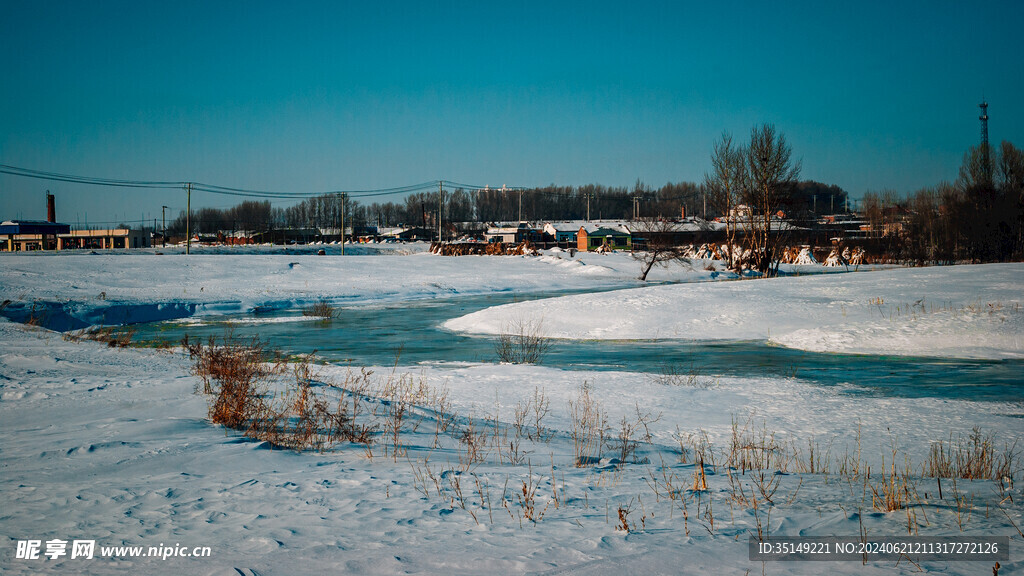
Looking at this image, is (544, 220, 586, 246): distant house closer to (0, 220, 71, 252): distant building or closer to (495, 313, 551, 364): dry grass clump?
(0, 220, 71, 252): distant building

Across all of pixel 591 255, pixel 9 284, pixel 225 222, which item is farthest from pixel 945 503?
pixel 225 222

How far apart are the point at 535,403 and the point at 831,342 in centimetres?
1021

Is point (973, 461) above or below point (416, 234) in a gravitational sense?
below

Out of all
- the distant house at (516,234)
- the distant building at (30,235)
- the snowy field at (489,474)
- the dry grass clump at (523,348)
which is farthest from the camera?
the distant house at (516,234)

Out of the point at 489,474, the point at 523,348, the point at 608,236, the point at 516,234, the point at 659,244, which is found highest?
the point at 516,234

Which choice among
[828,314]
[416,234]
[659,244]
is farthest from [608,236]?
[828,314]

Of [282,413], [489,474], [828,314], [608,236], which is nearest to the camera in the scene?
[489,474]

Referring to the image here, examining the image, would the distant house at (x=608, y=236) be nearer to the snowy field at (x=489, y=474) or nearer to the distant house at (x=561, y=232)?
the distant house at (x=561, y=232)

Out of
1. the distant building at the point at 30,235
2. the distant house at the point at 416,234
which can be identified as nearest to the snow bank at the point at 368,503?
the distant building at the point at 30,235

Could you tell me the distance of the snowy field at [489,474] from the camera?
13.2ft

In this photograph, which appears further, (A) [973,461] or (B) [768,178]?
(B) [768,178]

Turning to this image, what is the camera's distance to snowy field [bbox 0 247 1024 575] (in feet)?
13.2

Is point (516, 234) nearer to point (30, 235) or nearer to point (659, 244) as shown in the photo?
point (659, 244)

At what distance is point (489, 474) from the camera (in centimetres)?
578
